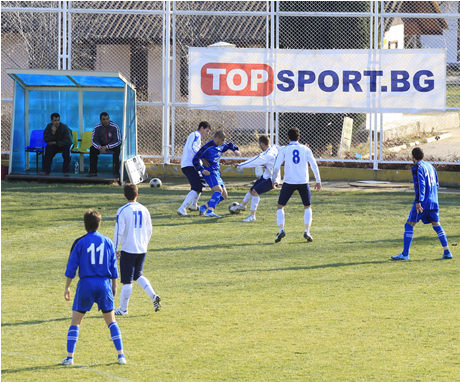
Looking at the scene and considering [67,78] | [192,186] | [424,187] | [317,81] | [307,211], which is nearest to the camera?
[424,187]

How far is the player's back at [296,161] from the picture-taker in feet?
36.0

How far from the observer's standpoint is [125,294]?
24.3 ft

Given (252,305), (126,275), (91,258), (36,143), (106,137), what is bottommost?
(252,305)

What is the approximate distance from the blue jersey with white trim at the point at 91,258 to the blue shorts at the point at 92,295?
0.05 meters

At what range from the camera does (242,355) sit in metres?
6.22

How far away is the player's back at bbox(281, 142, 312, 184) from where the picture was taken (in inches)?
432

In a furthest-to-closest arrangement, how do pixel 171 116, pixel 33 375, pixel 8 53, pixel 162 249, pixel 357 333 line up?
pixel 8 53 < pixel 171 116 < pixel 162 249 < pixel 357 333 < pixel 33 375

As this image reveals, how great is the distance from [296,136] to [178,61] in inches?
525

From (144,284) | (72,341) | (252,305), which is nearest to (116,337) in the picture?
(72,341)

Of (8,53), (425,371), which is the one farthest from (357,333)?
(8,53)

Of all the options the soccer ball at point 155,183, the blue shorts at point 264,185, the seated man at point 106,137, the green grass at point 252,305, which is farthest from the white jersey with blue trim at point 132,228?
the seated man at point 106,137

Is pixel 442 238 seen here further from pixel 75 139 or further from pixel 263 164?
pixel 75 139

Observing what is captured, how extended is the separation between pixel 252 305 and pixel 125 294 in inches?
55.1

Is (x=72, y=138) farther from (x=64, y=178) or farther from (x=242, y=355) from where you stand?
(x=242, y=355)
